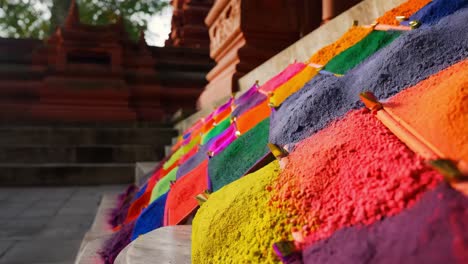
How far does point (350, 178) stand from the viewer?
17.9 inches

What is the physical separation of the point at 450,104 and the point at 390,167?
0.10 metres

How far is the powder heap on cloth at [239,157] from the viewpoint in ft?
2.61

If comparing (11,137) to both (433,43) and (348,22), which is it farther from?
(433,43)

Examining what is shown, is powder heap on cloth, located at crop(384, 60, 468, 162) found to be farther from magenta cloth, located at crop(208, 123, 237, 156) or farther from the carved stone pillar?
the carved stone pillar

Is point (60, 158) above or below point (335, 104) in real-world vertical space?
below

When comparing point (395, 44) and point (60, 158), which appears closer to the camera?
point (395, 44)

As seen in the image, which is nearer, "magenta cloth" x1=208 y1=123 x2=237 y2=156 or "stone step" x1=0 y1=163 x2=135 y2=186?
"magenta cloth" x1=208 y1=123 x2=237 y2=156

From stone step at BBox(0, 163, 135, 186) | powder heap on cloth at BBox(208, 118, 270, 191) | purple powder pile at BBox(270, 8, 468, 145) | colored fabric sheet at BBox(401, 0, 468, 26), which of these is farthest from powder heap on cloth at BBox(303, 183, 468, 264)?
stone step at BBox(0, 163, 135, 186)

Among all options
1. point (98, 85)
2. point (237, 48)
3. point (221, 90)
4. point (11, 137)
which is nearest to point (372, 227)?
point (237, 48)

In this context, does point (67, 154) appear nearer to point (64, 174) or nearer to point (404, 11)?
point (64, 174)

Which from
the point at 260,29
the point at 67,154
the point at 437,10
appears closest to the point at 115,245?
the point at 437,10

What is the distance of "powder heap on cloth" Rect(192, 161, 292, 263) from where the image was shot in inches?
19.0

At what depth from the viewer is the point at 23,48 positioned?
5781mm

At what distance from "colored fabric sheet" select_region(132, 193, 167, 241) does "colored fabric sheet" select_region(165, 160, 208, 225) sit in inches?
1.1
